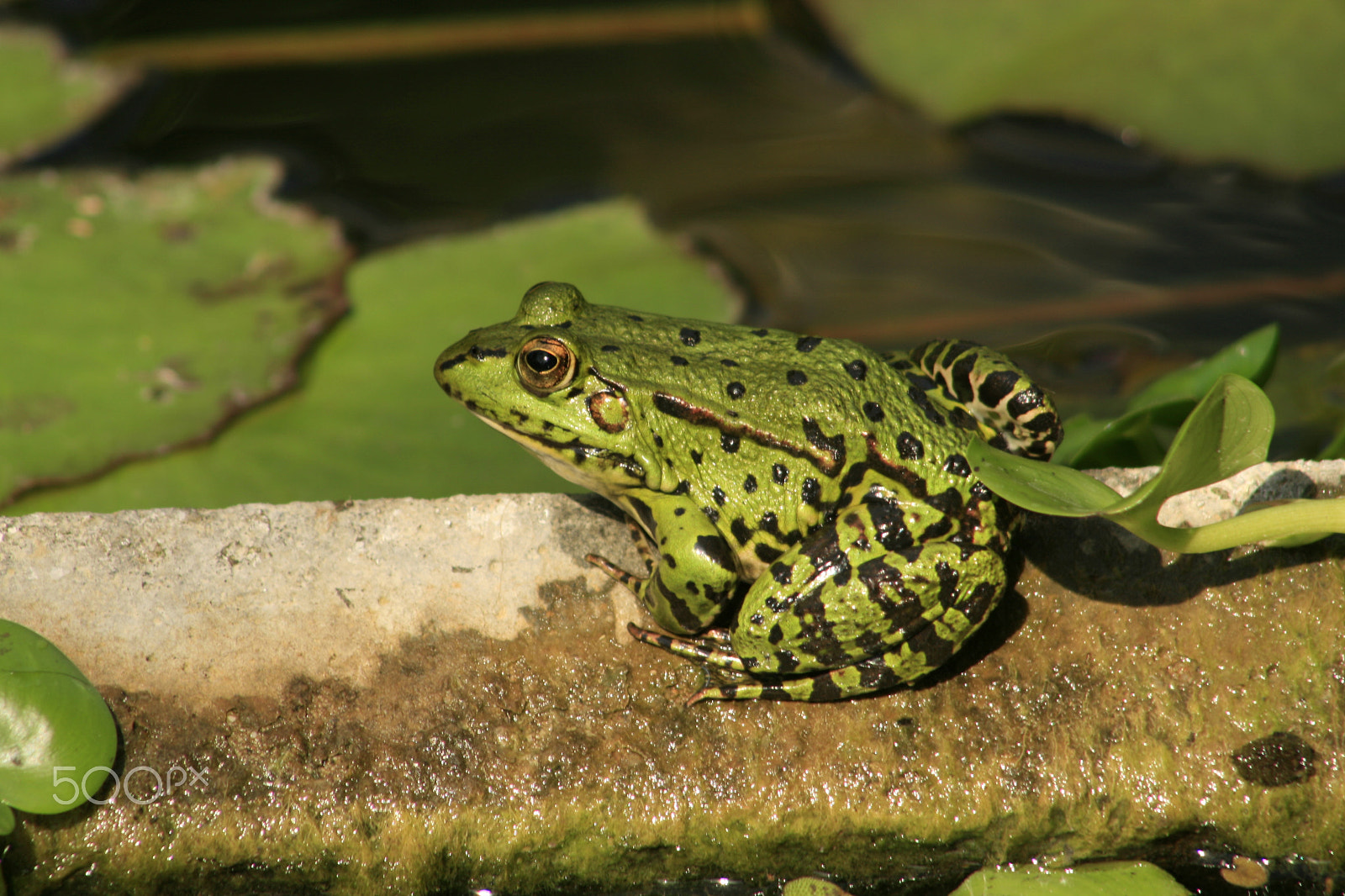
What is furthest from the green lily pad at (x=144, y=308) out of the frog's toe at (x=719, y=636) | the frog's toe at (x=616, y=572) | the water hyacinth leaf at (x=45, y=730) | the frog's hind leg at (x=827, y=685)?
the frog's hind leg at (x=827, y=685)

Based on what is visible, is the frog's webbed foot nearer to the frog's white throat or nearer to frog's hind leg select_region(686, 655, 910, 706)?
the frog's white throat

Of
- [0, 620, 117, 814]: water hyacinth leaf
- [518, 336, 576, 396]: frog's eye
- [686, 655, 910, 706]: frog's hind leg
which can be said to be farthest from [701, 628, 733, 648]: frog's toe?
[0, 620, 117, 814]: water hyacinth leaf

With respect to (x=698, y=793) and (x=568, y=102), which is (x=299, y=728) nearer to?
(x=698, y=793)

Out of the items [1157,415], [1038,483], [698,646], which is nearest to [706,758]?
[698,646]

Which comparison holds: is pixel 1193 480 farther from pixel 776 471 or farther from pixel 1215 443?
pixel 776 471

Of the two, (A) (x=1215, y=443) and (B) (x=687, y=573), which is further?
(B) (x=687, y=573)
